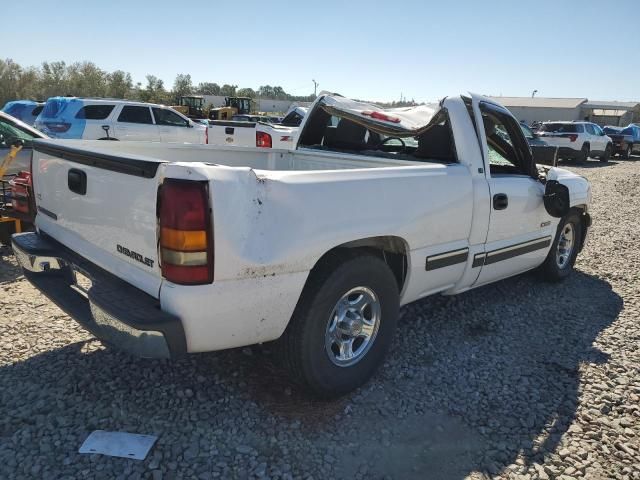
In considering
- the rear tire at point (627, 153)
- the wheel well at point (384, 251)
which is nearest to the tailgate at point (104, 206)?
the wheel well at point (384, 251)

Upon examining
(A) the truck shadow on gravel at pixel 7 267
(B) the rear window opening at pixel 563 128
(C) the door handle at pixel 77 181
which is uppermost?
(B) the rear window opening at pixel 563 128

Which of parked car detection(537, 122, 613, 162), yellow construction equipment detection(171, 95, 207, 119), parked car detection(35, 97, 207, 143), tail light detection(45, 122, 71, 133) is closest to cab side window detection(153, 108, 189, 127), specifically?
parked car detection(35, 97, 207, 143)

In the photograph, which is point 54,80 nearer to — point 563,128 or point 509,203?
point 563,128

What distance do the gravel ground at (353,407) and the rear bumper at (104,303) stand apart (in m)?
0.58

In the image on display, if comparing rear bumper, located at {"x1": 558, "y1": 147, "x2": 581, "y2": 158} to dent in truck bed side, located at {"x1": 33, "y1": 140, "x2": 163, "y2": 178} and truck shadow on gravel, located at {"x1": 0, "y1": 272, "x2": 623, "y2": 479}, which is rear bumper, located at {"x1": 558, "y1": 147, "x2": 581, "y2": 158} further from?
dent in truck bed side, located at {"x1": 33, "y1": 140, "x2": 163, "y2": 178}

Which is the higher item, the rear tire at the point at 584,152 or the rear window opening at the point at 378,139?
the rear window opening at the point at 378,139

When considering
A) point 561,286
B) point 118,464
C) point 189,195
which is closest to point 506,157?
point 561,286

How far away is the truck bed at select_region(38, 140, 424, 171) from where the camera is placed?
3994 millimetres

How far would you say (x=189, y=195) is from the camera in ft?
7.20

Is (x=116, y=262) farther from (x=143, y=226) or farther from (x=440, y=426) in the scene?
(x=440, y=426)

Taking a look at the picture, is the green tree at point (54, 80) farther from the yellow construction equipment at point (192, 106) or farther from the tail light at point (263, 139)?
the tail light at point (263, 139)

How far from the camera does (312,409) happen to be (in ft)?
9.72

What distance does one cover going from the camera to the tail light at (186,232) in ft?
7.22

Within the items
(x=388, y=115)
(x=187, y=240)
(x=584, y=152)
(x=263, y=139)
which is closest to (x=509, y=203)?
(x=388, y=115)
